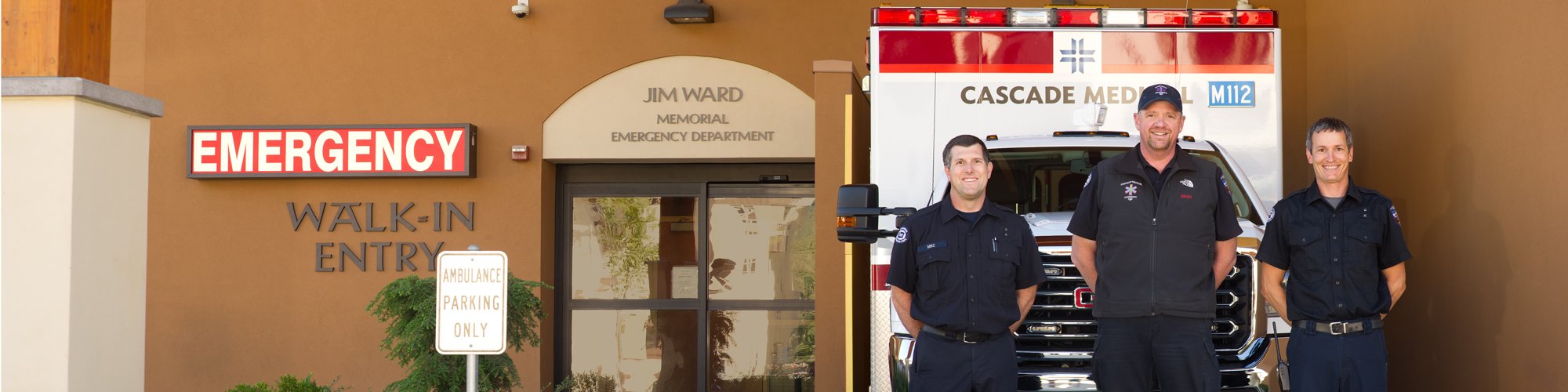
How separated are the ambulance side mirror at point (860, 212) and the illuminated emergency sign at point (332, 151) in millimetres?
4979

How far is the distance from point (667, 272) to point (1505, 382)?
243 inches

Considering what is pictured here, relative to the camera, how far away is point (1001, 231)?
5332 mm

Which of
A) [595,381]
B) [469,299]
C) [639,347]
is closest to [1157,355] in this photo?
[469,299]

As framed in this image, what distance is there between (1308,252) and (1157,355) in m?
0.88

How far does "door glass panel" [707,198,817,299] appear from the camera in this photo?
10.6 m

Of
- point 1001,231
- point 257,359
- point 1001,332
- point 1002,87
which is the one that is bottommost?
point 257,359

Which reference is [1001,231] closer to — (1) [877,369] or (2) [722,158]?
(1) [877,369]

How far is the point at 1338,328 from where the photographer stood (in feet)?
17.7

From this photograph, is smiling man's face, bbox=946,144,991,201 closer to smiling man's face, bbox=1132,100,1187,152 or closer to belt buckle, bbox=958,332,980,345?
belt buckle, bbox=958,332,980,345

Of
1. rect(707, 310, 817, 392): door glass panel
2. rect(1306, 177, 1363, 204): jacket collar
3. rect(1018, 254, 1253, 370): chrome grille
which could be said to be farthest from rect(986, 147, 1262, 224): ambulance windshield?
rect(707, 310, 817, 392): door glass panel

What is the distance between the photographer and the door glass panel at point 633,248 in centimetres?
1069

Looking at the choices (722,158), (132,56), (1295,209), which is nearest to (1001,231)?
(1295,209)

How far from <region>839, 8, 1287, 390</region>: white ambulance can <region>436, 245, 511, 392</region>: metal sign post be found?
213 cm

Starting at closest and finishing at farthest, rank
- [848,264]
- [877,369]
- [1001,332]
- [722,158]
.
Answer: [1001,332] → [877,369] → [848,264] → [722,158]
